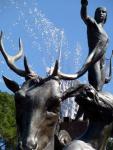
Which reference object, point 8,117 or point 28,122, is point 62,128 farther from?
point 8,117

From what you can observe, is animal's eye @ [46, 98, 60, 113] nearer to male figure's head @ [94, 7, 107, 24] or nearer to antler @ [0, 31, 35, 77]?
antler @ [0, 31, 35, 77]

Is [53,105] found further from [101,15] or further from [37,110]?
[101,15]

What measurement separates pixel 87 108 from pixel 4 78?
1.25m

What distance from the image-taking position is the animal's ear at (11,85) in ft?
31.6

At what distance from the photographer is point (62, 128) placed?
40.2ft

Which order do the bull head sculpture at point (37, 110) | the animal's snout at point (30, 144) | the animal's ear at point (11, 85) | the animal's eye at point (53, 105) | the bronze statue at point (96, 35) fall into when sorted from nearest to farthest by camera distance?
the animal's snout at point (30, 144) → the bull head sculpture at point (37, 110) → the animal's eye at point (53, 105) → the animal's ear at point (11, 85) → the bronze statue at point (96, 35)

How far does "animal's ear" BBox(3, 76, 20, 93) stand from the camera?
31.6 feet

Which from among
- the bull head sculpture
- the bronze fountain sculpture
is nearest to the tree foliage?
the bronze fountain sculpture

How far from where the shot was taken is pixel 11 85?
9.77 meters

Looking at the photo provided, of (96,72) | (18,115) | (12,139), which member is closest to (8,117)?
(12,139)

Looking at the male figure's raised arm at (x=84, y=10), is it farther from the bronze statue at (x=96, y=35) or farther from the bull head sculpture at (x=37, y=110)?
the bull head sculpture at (x=37, y=110)

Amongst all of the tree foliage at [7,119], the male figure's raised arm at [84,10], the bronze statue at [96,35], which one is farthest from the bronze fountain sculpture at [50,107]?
the tree foliage at [7,119]

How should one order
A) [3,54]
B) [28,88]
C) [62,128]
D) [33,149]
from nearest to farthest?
1. [33,149]
2. [28,88]
3. [3,54]
4. [62,128]

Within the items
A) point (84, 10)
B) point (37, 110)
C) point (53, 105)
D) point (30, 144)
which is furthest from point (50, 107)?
point (84, 10)
